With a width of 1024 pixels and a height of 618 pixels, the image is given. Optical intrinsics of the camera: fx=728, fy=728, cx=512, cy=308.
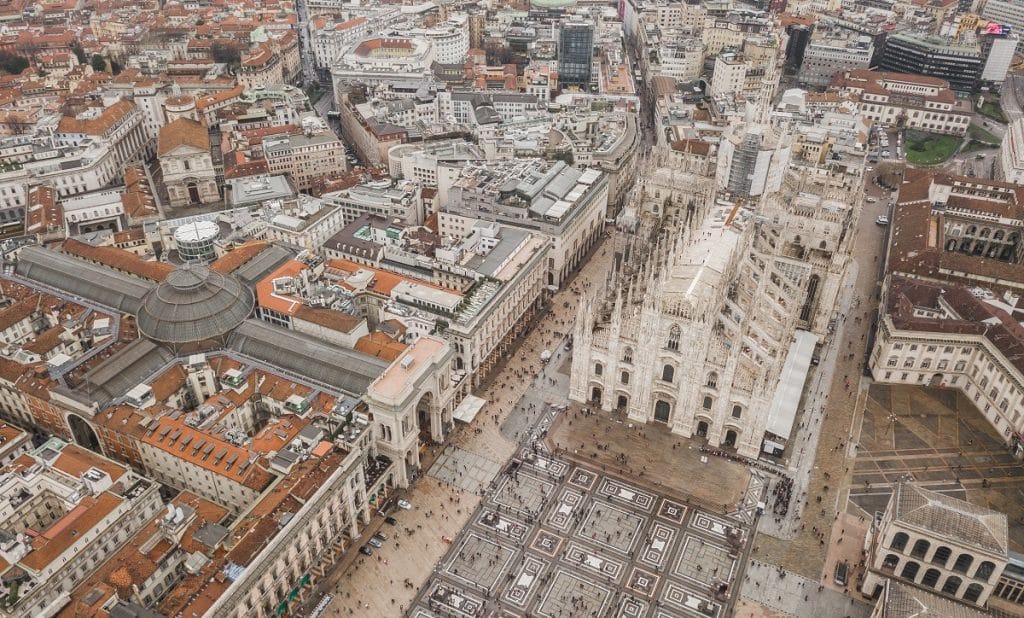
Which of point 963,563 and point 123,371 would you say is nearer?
point 963,563

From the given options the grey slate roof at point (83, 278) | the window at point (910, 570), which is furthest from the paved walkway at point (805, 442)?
the grey slate roof at point (83, 278)

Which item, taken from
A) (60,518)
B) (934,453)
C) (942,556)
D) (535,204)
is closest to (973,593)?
(942,556)

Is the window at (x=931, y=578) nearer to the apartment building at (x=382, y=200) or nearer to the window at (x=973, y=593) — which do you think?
the window at (x=973, y=593)

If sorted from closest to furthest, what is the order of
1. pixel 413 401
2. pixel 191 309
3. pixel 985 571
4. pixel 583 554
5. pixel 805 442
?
pixel 985 571, pixel 583 554, pixel 413 401, pixel 805 442, pixel 191 309

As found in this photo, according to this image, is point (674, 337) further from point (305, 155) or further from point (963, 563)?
point (305, 155)

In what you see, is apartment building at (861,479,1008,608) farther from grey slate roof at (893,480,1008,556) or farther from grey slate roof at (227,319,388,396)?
grey slate roof at (227,319,388,396)

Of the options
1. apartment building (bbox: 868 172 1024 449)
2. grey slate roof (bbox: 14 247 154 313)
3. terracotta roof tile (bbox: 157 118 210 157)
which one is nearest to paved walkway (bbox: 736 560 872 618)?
apartment building (bbox: 868 172 1024 449)
